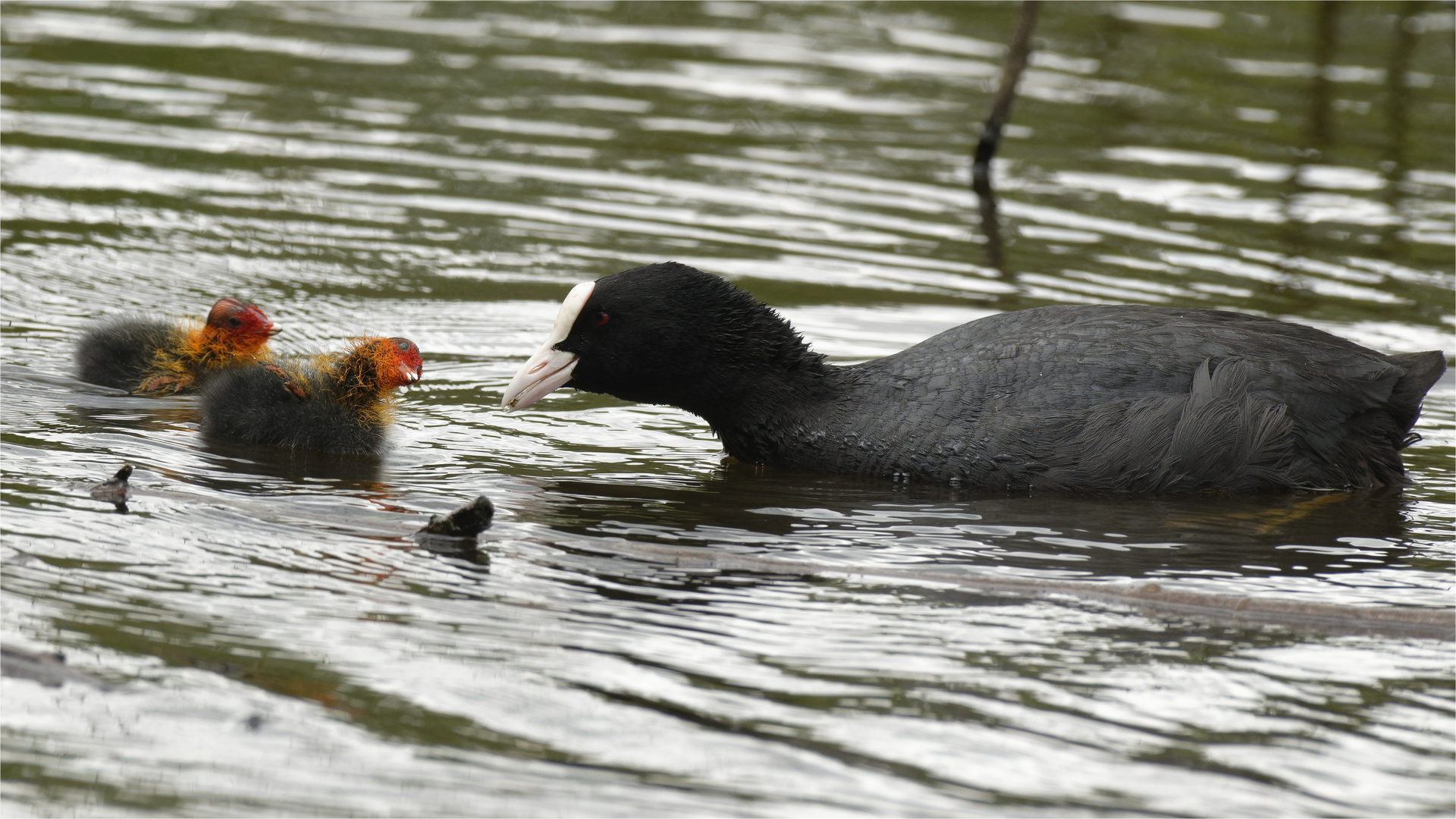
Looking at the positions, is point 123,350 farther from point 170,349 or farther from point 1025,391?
point 1025,391

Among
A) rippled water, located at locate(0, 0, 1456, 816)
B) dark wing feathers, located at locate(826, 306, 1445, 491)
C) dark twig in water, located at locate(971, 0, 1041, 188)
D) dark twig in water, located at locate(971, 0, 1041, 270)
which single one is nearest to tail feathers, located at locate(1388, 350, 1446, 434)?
dark wing feathers, located at locate(826, 306, 1445, 491)

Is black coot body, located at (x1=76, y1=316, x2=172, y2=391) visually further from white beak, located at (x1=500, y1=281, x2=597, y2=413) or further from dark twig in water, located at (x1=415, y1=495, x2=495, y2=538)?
dark twig in water, located at (x1=415, y1=495, x2=495, y2=538)

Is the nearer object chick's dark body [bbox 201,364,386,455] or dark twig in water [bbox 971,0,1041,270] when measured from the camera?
chick's dark body [bbox 201,364,386,455]

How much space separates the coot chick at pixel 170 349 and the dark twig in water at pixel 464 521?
173cm

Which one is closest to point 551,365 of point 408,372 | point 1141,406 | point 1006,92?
point 408,372

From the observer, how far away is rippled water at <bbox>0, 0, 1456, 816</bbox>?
11.2ft

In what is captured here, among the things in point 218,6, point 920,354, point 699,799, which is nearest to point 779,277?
point 920,354

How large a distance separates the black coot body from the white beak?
1.40 metres

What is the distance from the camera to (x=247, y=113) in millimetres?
10820

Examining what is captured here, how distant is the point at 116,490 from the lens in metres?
4.73

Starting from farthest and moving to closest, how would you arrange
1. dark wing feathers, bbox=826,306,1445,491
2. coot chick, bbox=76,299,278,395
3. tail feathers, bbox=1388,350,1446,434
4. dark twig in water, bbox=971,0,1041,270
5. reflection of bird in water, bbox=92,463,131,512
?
dark twig in water, bbox=971,0,1041,270
coot chick, bbox=76,299,278,395
tail feathers, bbox=1388,350,1446,434
dark wing feathers, bbox=826,306,1445,491
reflection of bird in water, bbox=92,463,131,512

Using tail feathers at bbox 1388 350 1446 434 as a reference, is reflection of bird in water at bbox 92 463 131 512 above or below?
below

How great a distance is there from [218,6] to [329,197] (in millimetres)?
5243

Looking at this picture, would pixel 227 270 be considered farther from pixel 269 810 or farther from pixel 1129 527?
pixel 269 810
